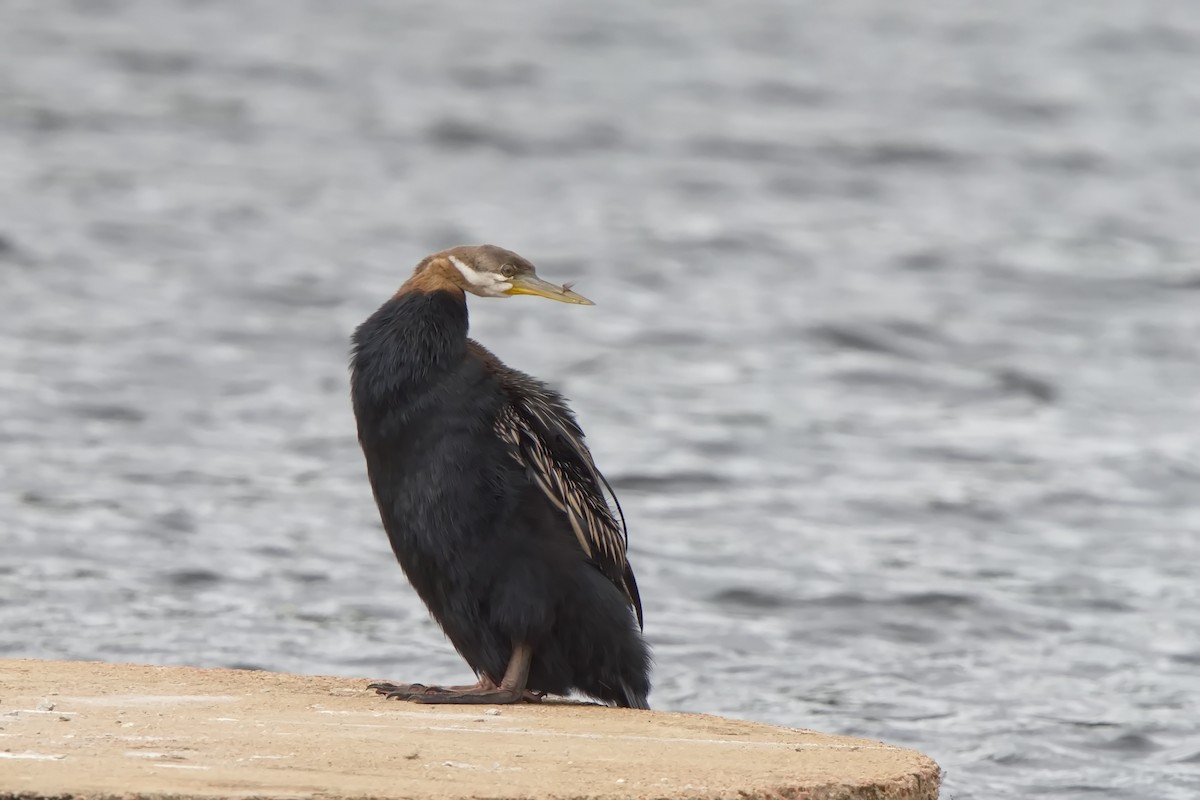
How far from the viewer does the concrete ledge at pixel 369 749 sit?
4.45 metres

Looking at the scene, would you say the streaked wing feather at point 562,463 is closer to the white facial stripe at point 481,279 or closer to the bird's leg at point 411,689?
the white facial stripe at point 481,279

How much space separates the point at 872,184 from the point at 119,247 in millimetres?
7214

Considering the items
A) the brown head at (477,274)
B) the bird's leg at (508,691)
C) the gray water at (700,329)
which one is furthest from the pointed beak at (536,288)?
the gray water at (700,329)

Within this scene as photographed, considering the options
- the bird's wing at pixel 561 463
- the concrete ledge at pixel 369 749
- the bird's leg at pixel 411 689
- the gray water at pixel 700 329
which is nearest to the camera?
the concrete ledge at pixel 369 749

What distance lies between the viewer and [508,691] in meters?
5.92

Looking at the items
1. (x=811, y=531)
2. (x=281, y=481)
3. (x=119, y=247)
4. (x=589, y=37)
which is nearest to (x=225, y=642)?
(x=281, y=481)

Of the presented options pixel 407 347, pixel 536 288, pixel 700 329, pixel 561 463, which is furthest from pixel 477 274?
pixel 700 329

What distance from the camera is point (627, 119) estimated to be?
20.2 meters

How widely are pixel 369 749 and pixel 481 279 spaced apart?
5.65 ft

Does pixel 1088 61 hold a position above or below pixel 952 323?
above

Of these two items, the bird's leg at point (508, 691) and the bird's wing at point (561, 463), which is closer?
the bird's leg at point (508, 691)

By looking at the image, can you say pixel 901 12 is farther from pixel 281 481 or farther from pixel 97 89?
pixel 281 481

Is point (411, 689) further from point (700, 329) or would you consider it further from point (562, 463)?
point (700, 329)

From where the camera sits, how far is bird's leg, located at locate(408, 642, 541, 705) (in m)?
5.80
